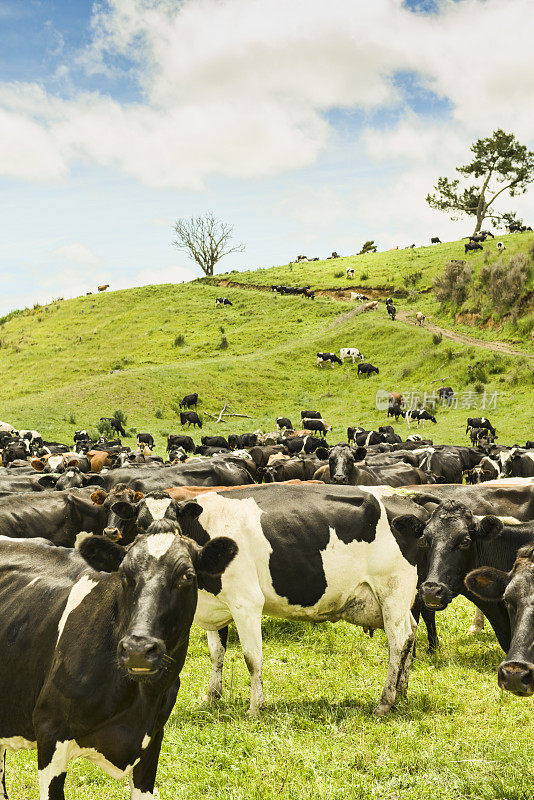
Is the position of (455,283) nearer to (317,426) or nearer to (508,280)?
(508,280)

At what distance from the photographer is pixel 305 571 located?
704 centimetres

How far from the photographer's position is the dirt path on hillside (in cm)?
4775

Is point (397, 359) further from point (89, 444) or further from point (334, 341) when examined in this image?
point (89, 444)

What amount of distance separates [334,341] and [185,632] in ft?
188

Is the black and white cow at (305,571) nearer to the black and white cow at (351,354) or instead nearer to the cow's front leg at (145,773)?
the cow's front leg at (145,773)

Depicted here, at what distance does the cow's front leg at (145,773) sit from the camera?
421cm

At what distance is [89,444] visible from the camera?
33.7 m

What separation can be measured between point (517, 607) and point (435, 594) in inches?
56.6

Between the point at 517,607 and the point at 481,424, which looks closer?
the point at 517,607

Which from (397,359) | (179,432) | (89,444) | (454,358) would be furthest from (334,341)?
(89,444)

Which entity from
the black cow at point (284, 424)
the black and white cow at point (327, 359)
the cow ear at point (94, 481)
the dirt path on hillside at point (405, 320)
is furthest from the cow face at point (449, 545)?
the black and white cow at point (327, 359)

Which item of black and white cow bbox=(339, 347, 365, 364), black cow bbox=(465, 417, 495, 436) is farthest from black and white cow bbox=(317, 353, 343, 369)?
black cow bbox=(465, 417, 495, 436)

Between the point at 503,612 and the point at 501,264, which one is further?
the point at 501,264

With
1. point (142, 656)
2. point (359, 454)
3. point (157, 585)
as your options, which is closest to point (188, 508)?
point (157, 585)
